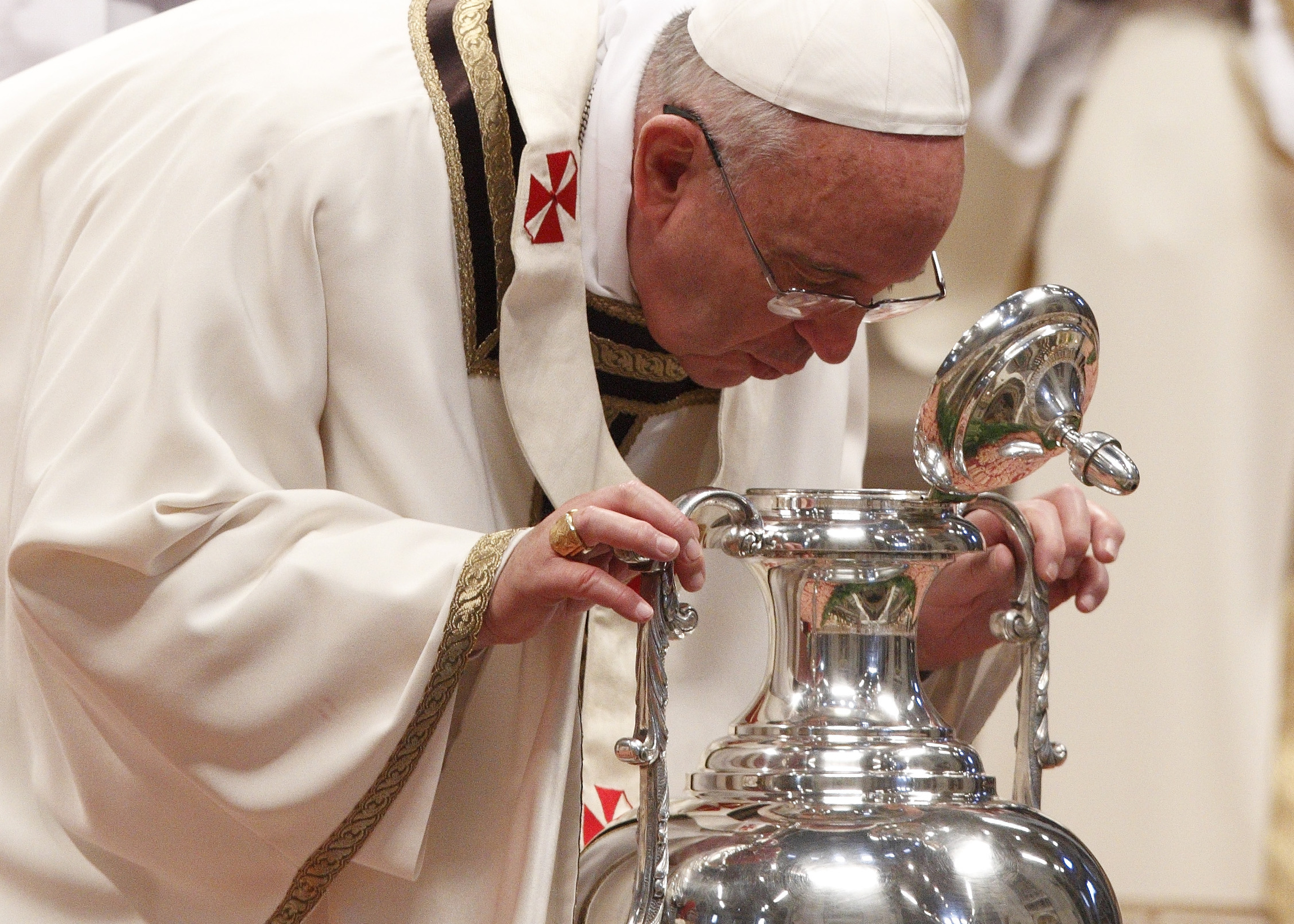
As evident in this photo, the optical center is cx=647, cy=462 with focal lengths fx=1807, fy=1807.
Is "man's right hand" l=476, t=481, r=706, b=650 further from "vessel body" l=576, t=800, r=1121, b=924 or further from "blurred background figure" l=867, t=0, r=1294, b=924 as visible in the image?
"blurred background figure" l=867, t=0, r=1294, b=924

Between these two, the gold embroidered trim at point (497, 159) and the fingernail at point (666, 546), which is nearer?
the fingernail at point (666, 546)

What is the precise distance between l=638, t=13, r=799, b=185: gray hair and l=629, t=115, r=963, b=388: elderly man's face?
2 centimetres

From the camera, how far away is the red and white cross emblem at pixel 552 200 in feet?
6.27

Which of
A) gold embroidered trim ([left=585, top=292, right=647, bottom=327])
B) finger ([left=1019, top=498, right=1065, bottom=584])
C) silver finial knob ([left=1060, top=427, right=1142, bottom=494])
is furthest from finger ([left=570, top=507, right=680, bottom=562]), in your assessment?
gold embroidered trim ([left=585, top=292, right=647, bottom=327])

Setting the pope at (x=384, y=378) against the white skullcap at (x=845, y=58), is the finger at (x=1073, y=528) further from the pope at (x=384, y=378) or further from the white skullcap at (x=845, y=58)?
the white skullcap at (x=845, y=58)

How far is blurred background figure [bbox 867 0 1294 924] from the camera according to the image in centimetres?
386

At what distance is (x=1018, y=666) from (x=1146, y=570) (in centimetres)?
192

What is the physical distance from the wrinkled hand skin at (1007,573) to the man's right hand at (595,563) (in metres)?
0.45

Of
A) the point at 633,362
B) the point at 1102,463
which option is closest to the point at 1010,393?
the point at 1102,463

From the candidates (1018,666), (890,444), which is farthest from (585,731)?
(890,444)

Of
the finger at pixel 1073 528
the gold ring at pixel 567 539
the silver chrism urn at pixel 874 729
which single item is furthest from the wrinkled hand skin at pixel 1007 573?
the gold ring at pixel 567 539

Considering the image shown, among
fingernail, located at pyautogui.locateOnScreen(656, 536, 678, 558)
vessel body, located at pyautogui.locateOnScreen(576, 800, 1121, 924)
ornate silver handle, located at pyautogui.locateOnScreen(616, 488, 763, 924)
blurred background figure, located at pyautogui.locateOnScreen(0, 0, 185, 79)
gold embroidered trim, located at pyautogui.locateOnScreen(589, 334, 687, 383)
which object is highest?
blurred background figure, located at pyautogui.locateOnScreen(0, 0, 185, 79)

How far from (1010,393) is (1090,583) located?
421mm

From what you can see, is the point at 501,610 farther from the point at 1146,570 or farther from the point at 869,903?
the point at 1146,570
